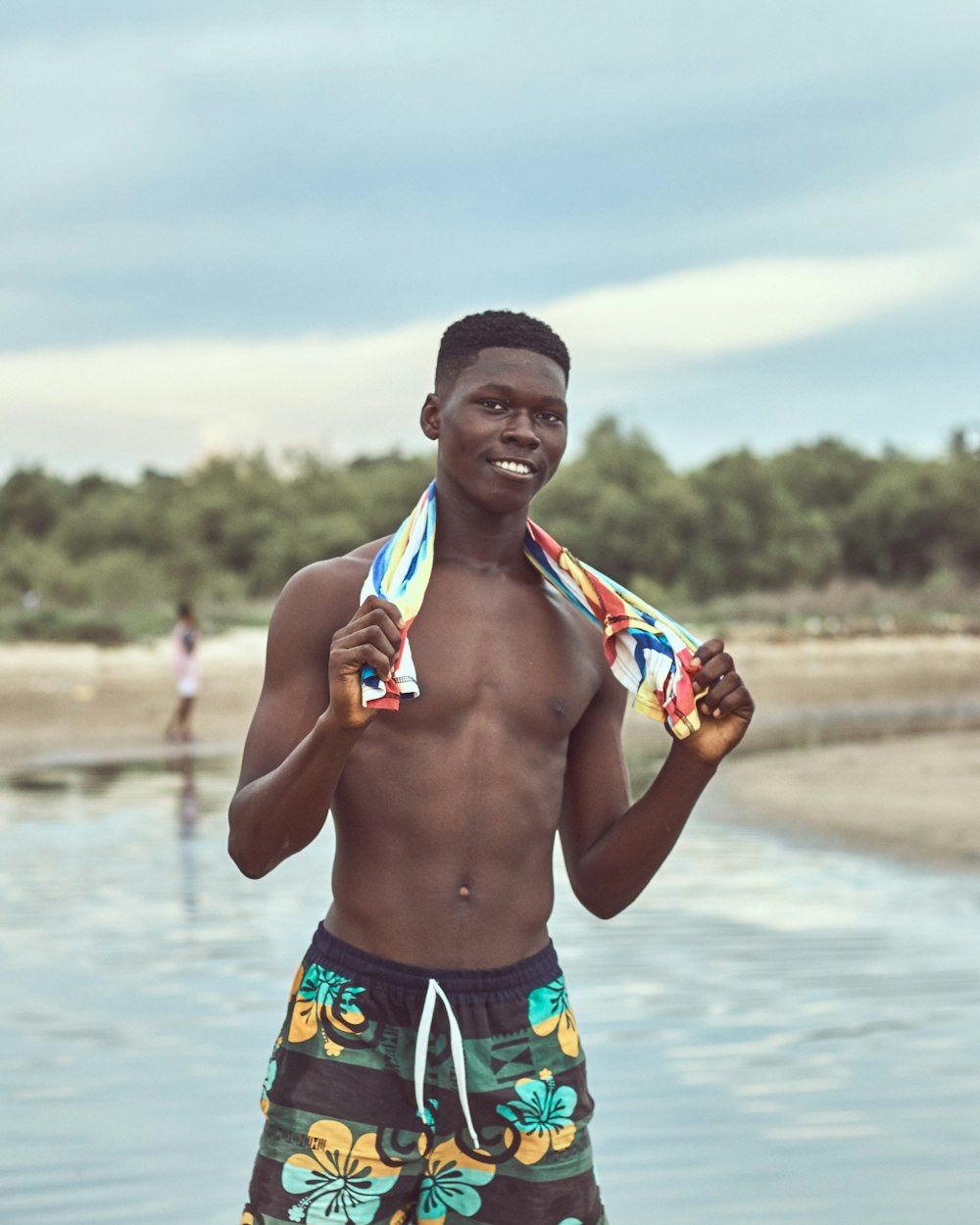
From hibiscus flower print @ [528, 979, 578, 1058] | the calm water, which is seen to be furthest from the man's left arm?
the calm water

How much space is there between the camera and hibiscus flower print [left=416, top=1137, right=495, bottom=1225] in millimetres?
2633

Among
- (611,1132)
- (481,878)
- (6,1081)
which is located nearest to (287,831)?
(481,878)

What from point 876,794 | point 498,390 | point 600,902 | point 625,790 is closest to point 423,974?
point 600,902

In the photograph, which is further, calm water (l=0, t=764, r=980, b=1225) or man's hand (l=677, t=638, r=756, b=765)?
calm water (l=0, t=764, r=980, b=1225)

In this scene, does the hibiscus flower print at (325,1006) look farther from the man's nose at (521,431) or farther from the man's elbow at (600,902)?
the man's nose at (521,431)

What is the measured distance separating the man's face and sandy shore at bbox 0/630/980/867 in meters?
8.54

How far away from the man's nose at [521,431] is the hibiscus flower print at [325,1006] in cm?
83

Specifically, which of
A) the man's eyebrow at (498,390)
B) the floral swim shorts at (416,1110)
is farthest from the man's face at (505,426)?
the floral swim shorts at (416,1110)

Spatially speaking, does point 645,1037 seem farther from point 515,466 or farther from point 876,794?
point 876,794

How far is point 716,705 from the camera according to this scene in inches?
107

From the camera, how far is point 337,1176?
257 cm

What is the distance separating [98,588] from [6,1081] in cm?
4146

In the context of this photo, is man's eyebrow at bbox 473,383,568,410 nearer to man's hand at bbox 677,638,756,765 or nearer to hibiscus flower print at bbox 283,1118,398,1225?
man's hand at bbox 677,638,756,765

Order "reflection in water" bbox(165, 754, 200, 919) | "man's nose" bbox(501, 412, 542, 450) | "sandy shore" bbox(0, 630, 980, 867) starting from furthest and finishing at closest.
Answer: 1. "sandy shore" bbox(0, 630, 980, 867)
2. "reflection in water" bbox(165, 754, 200, 919)
3. "man's nose" bbox(501, 412, 542, 450)
